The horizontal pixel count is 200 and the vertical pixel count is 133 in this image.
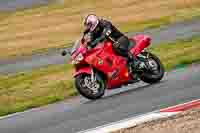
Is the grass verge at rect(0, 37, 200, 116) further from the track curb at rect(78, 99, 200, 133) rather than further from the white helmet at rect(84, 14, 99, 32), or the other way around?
the track curb at rect(78, 99, 200, 133)

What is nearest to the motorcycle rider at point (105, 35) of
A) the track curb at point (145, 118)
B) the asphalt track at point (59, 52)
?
the track curb at point (145, 118)

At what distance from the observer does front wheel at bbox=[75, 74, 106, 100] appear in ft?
41.6

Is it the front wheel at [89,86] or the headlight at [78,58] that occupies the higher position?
the headlight at [78,58]

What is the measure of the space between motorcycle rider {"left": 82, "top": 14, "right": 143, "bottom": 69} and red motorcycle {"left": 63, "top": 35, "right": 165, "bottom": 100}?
9 cm

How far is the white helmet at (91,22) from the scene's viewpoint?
12852 millimetres

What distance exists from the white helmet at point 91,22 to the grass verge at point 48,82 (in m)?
1.96

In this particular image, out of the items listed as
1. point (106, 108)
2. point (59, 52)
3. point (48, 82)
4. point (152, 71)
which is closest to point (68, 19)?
point (59, 52)

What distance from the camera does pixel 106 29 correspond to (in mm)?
13156

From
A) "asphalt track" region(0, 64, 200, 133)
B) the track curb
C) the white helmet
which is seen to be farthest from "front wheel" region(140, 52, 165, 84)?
the track curb

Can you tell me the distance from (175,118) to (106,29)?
379 centimetres

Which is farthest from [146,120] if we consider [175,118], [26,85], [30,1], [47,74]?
[30,1]

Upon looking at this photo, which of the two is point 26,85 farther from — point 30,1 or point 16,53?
point 30,1

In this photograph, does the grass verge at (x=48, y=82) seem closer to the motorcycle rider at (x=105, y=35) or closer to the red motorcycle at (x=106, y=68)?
the red motorcycle at (x=106, y=68)

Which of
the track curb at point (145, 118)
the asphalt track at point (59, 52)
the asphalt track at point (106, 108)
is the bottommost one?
the asphalt track at point (59, 52)
